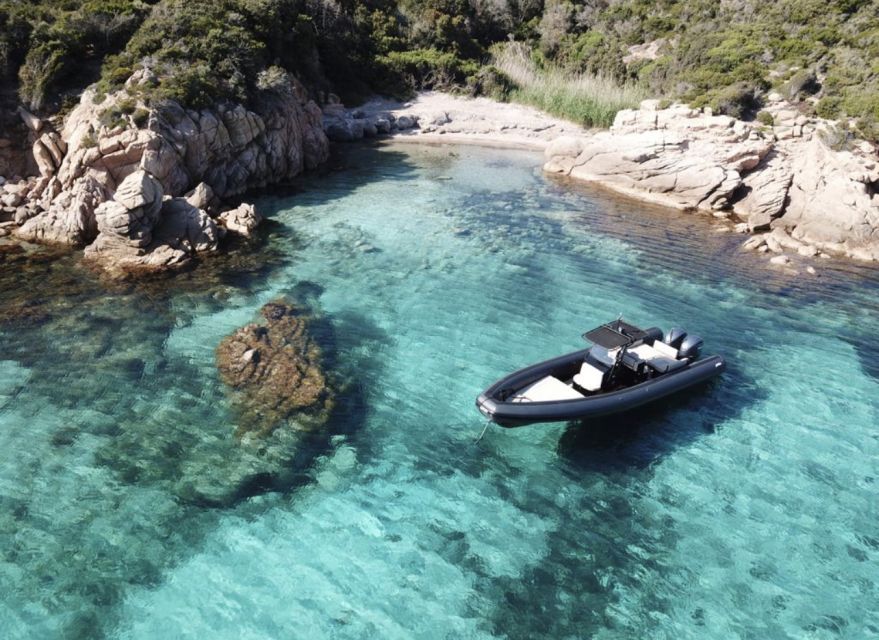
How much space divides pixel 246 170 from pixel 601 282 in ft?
49.8

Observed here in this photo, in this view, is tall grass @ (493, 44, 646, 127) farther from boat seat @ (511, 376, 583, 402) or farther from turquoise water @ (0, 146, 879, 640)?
boat seat @ (511, 376, 583, 402)

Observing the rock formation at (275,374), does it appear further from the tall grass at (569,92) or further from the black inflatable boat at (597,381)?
the tall grass at (569,92)

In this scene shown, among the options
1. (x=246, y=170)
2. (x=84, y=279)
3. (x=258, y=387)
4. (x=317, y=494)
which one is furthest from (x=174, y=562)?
(x=246, y=170)

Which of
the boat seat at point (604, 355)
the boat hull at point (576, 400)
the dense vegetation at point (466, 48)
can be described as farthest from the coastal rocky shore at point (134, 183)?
the boat seat at point (604, 355)

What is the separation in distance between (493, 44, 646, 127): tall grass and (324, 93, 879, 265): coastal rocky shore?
99.2 inches

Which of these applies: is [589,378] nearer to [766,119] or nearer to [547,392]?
[547,392]

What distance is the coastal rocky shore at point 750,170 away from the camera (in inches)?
826

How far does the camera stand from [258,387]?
11.4 meters

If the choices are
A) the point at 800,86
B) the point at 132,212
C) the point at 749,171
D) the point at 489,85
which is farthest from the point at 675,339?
the point at 489,85

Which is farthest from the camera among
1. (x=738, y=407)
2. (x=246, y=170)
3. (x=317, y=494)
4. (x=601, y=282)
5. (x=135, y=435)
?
(x=246, y=170)

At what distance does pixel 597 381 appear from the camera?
419 inches

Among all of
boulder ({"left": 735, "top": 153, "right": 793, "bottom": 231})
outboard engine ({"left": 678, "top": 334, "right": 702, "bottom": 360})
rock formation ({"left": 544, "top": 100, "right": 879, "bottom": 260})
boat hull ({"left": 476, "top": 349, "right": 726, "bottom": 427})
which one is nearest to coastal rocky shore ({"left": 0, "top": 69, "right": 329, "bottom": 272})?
boat hull ({"left": 476, "top": 349, "right": 726, "bottom": 427})

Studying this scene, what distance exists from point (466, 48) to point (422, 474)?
1770 inches

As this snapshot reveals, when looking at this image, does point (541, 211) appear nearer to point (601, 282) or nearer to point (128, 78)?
point (601, 282)
